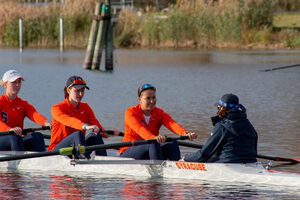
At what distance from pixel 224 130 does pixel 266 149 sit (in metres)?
3.82

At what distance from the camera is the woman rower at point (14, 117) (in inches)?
419

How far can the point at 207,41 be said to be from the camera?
44719 millimetres

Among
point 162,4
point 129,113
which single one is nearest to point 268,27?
point 162,4

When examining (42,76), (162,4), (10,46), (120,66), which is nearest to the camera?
(42,76)

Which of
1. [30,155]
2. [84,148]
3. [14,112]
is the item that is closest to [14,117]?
[14,112]

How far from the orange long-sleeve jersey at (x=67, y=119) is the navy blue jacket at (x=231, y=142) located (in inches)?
75.1

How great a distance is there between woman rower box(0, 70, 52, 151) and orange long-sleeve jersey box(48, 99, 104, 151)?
47 cm

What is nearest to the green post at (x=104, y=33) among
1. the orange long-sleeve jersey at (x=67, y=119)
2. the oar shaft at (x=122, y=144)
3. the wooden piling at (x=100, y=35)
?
the wooden piling at (x=100, y=35)

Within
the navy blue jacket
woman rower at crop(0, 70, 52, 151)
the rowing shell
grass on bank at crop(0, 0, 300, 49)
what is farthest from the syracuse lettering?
grass on bank at crop(0, 0, 300, 49)

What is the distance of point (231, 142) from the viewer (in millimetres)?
8758

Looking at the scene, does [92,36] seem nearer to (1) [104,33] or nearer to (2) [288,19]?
(1) [104,33]

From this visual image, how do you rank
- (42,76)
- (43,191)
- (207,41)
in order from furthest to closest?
1. (207,41)
2. (42,76)
3. (43,191)

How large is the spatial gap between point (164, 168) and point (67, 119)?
1.55 m

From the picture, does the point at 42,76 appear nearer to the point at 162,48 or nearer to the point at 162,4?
the point at 162,48
